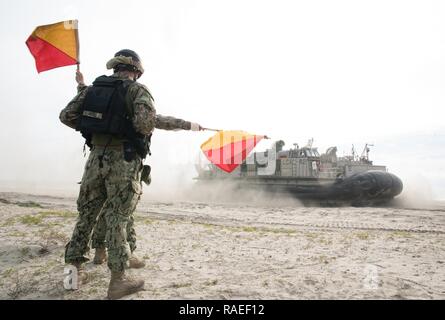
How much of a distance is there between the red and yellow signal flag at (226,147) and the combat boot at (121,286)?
106 inches

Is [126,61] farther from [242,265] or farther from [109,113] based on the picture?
[242,265]

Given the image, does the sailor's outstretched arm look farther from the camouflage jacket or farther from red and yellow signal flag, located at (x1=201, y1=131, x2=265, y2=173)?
red and yellow signal flag, located at (x1=201, y1=131, x2=265, y2=173)

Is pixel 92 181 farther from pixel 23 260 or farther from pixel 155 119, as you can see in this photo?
pixel 23 260

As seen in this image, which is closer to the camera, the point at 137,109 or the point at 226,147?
the point at 137,109

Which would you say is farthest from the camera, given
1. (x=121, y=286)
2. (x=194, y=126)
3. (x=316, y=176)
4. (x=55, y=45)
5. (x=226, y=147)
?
(x=316, y=176)

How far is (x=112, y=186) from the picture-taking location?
112 inches

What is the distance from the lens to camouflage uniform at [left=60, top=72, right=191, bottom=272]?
9.09 feet

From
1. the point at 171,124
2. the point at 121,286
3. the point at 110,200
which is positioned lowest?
the point at 121,286

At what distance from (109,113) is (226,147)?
104 inches

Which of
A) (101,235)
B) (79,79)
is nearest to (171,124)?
(79,79)

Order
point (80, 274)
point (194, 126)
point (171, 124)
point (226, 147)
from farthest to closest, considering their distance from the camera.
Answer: point (226, 147)
point (194, 126)
point (171, 124)
point (80, 274)

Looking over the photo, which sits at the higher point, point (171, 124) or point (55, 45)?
point (55, 45)
